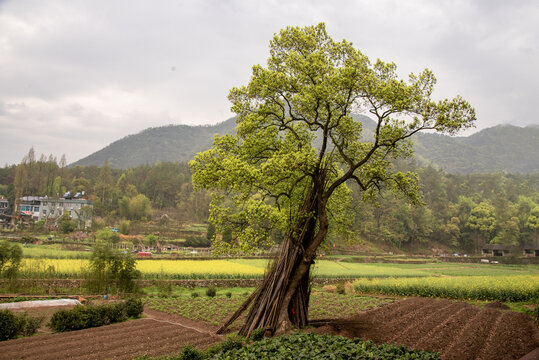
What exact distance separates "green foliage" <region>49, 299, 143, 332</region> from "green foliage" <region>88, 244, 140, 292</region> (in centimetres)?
457

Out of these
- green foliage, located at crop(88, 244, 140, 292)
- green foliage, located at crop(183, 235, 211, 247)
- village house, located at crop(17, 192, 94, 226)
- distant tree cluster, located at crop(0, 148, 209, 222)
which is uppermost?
distant tree cluster, located at crop(0, 148, 209, 222)

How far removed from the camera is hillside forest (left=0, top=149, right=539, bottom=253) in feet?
231

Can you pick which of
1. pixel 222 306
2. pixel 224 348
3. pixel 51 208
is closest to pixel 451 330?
pixel 224 348

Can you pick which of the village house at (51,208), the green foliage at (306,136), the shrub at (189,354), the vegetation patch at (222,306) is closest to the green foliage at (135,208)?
the village house at (51,208)

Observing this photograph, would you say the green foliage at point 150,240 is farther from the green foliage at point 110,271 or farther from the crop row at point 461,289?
the crop row at point 461,289

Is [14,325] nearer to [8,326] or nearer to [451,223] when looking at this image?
[8,326]

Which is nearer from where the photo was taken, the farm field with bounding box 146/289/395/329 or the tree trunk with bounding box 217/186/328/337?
the tree trunk with bounding box 217/186/328/337

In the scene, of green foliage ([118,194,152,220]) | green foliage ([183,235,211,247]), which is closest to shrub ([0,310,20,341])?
green foliage ([183,235,211,247])

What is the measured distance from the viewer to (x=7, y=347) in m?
9.77

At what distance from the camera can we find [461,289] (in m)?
20.2

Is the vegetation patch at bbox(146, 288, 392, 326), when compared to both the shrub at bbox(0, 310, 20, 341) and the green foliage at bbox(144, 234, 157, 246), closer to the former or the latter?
the shrub at bbox(0, 310, 20, 341)

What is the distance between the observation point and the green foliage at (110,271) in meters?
18.3

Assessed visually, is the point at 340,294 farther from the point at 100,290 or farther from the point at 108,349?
the point at 108,349

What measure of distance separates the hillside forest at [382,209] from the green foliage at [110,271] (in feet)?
151
